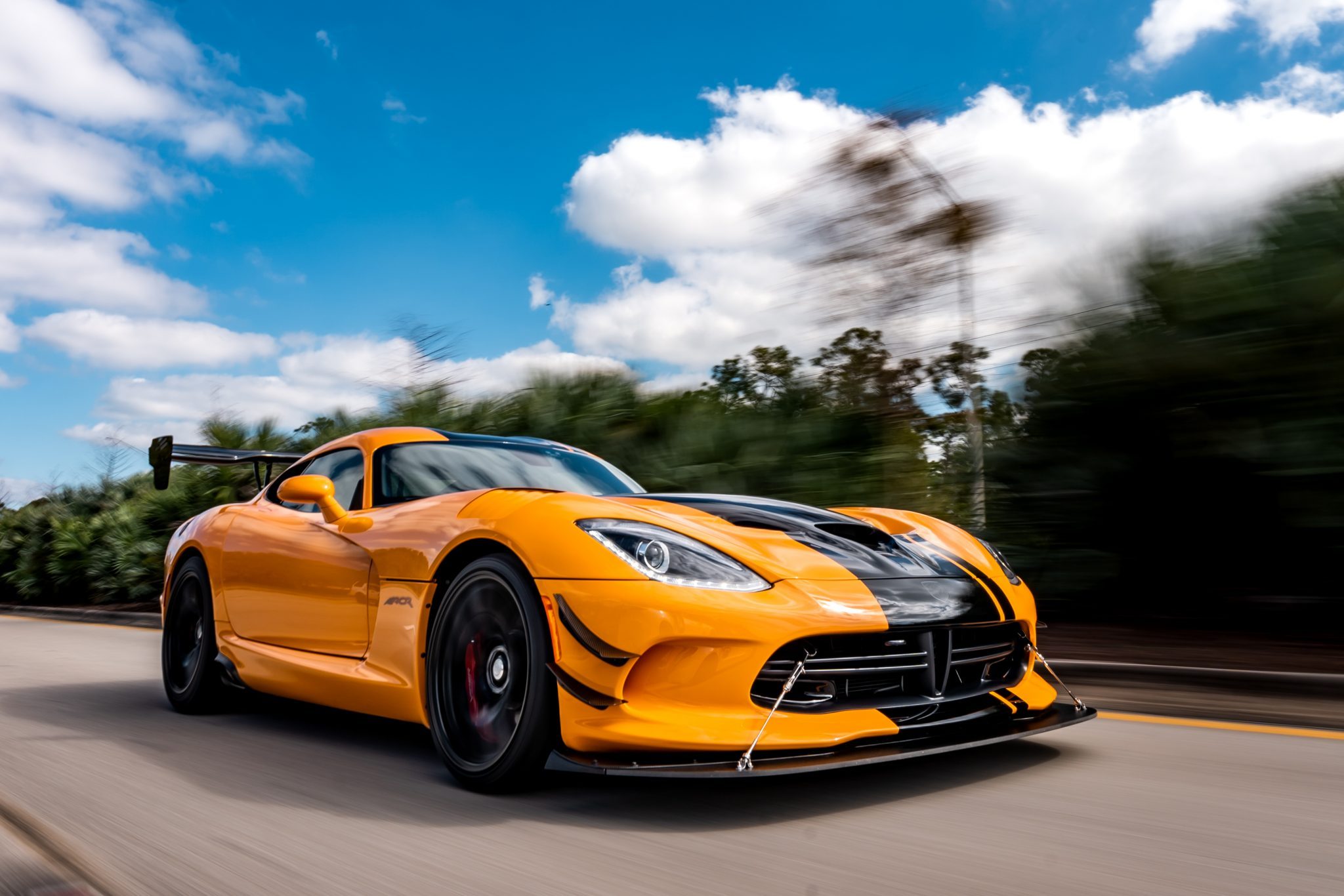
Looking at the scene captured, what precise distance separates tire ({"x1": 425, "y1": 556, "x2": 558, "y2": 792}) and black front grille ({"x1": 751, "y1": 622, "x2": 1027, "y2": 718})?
69 cm

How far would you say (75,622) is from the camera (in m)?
14.8

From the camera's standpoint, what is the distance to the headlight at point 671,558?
3424mm

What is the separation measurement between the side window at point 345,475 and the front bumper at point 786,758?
1794 mm

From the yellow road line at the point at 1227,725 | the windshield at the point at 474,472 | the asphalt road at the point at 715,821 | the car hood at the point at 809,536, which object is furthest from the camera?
the windshield at the point at 474,472

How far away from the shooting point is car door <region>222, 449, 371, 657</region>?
4418 mm

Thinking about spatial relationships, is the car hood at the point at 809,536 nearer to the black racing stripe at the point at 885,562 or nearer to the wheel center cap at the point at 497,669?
the black racing stripe at the point at 885,562

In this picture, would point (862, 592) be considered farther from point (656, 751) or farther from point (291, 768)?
point (291, 768)

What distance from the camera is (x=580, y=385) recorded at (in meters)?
12.1

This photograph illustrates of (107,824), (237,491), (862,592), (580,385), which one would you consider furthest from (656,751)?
(237,491)

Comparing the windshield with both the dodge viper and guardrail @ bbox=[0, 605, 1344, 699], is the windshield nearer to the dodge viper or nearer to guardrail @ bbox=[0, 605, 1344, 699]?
the dodge viper

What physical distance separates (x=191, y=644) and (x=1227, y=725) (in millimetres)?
4892

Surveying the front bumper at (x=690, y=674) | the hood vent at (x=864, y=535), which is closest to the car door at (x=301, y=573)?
the front bumper at (x=690, y=674)

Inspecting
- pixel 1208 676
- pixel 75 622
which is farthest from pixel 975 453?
pixel 75 622

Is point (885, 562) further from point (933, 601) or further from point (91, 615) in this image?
point (91, 615)
